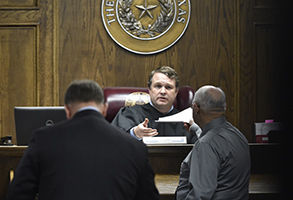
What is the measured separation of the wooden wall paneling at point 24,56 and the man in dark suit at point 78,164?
313 cm

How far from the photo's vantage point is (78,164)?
1324 mm

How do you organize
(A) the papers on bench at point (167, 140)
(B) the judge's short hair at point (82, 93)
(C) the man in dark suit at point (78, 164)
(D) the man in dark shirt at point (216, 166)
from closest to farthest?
1. (C) the man in dark suit at point (78, 164)
2. (B) the judge's short hair at point (82, 93)
3. (D) the man in dark shirt at point (216, 166)
4. (A) the papers on bench at point (167, 140)

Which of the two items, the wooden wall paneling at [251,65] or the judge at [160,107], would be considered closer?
the judge at [160,107]

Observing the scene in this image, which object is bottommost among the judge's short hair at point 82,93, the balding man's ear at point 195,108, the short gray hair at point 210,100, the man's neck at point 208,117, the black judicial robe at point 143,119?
the black judicial robe at point 143,119

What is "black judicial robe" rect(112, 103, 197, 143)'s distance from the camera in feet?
11.1

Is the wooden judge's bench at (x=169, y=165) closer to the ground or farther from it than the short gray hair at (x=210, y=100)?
closer to the ground

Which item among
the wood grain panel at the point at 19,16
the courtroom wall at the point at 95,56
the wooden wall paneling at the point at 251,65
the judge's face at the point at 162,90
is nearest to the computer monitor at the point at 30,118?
the judge's face at the point at 162,90

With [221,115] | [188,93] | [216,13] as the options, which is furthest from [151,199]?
[216,13]

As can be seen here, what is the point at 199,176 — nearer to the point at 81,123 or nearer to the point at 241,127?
the point at 81,123

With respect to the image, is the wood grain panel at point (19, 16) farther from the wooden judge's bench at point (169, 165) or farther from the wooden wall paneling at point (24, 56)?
the wooden judge's bench at point (169, 165)

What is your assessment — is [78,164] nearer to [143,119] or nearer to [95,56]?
[143,119]

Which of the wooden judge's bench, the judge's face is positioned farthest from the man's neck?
the judge's face

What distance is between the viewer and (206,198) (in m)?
1.83

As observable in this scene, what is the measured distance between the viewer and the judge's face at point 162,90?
11.3ft
